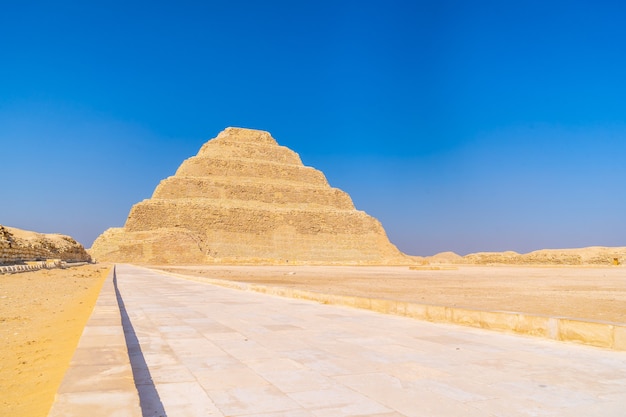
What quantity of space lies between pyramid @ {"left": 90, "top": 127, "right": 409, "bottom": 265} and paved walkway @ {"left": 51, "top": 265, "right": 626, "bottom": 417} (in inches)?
1875

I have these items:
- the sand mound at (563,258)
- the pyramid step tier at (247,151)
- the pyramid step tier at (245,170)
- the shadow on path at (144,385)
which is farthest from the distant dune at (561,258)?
the shadow on path at (144,385)

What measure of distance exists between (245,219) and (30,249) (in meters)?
33.9

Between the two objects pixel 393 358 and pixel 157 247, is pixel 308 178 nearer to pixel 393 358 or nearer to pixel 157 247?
pixel 157 247

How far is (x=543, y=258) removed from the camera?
1886 inches

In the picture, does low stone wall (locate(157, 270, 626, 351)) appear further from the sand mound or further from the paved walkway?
the sand mound

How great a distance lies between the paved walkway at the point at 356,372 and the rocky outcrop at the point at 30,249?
2837 centimetres

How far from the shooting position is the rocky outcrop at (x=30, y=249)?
1174 inches

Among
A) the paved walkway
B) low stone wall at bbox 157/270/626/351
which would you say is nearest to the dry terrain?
low stone wall at bbox 157/270/626/351

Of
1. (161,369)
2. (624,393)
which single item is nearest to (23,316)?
(161,369)

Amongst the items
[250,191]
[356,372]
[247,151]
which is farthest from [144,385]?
[247,151]

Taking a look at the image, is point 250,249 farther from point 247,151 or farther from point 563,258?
point 563,258

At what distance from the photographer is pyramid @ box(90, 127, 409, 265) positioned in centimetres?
5872

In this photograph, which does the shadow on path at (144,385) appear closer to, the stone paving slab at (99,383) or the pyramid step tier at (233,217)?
the stone paving slab at (99,383)

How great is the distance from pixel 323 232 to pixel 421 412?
2736 inches
